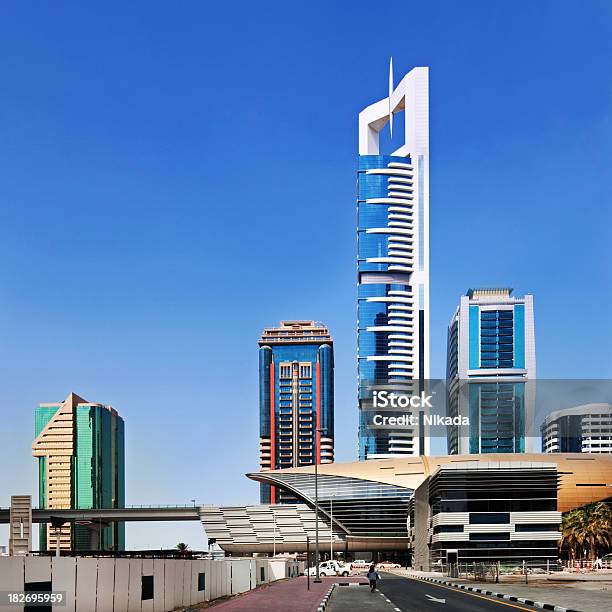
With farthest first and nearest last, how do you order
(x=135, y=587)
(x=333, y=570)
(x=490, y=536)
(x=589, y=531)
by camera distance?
1. (x=490, y=536)
2. (x=589, y=531)
3. (x=333, y=570)
4. (x=135, y=587)

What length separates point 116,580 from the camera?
1019 inches

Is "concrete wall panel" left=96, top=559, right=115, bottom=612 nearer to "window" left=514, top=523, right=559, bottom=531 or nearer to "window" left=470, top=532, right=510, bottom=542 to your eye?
"window" left=470, top=532, right=510, bottom=542

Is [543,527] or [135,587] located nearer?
[135,587]

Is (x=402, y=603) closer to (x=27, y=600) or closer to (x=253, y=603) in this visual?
(x=253, y=603)

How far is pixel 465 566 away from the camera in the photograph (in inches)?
3903

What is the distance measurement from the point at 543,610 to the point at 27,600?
65.2ft

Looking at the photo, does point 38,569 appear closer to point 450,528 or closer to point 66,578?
point 66,578

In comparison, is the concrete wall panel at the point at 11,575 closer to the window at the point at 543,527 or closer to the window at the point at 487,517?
the window at the point at 487,517

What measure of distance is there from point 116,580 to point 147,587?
352 centimetres

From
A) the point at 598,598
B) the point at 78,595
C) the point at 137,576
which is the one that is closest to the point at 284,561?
the point at 598,598

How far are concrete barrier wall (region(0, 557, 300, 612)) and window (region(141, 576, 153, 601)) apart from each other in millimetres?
78

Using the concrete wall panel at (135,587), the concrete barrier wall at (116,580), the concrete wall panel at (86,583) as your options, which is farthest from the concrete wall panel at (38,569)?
the concrete wall panel at (135,587)

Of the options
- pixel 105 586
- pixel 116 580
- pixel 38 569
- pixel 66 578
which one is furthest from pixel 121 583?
pixel 38 569

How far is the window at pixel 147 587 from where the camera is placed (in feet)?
94.3
